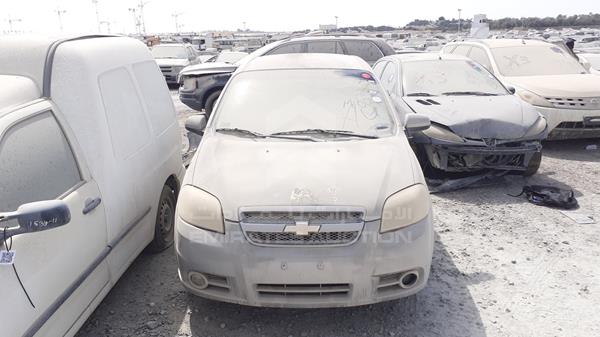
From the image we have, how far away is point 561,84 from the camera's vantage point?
23.3 ft

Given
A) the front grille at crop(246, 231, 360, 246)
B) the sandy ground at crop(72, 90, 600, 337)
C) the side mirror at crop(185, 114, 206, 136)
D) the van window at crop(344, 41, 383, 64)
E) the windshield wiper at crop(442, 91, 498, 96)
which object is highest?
the van window at crop(344, 41, 383, 64)

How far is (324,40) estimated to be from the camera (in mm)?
9273

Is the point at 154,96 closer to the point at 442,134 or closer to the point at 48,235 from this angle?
the point at 48,235

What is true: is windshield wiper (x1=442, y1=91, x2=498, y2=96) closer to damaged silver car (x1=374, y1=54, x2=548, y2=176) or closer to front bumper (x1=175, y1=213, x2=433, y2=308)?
damaged silver car (x1=374, y1=54, x2=548, y2=176)

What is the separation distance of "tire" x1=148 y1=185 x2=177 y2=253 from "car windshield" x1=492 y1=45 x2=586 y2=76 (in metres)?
6.29

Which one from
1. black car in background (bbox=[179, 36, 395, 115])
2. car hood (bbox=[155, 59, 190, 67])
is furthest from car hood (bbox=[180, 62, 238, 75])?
car hood (bbox=[155, 59, 190, 67])

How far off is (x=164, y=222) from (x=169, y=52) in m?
14.8

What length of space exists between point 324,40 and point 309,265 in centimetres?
743

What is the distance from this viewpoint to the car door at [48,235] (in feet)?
6.88

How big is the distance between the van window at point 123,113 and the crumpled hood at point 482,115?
11.1 feet

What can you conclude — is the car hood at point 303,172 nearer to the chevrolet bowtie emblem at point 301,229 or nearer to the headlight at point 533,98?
the chevrolet bowtie emblem at point 301,229

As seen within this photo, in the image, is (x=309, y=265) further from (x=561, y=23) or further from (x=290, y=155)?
(x=561, y=23)

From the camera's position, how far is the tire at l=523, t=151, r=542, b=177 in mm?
5410

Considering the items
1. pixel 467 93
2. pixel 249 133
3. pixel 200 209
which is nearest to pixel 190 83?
pixel 467 93
